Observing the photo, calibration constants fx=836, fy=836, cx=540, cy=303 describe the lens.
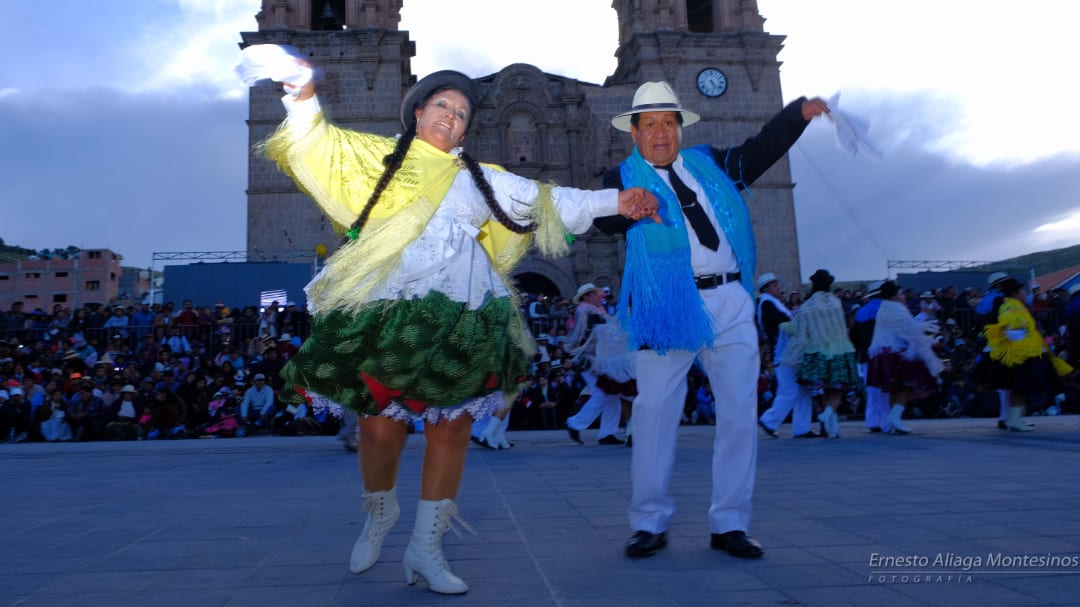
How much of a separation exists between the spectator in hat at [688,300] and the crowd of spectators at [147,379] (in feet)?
31.5

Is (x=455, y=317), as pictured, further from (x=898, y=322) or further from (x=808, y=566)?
(x=898, y=322)

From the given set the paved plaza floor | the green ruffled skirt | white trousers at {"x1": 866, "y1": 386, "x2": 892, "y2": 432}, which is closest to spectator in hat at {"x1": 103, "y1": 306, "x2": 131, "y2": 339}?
the paved plaza floor

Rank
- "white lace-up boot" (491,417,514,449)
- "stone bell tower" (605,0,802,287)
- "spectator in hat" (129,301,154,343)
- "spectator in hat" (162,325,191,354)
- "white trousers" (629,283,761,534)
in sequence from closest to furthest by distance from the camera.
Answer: "white trousers" (629,283,761,534) → "white lace-up boot" (491,417,514,449) → "spectator in hat" (162,325,191,354) → "spectator in hat" (129,301,154,343) → "stone bell tower" (605,0,802,287)

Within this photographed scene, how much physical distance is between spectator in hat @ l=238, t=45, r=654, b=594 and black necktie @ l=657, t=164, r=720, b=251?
557 mm

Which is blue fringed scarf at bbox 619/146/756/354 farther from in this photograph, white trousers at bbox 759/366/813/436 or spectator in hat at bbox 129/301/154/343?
spectator in hat at bbox 129/301/154/343

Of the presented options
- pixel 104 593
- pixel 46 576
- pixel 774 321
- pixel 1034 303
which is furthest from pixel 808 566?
pixel 1034 303

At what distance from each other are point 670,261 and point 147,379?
1240cm

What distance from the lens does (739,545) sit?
3.22 m

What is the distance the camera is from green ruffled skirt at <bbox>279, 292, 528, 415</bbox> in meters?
2.85

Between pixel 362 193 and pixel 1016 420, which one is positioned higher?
pixel 362 193

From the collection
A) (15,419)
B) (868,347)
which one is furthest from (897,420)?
(15,419)

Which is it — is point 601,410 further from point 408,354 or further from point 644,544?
point 408,354

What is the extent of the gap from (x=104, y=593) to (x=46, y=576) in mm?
449

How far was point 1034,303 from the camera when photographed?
1736 cm
